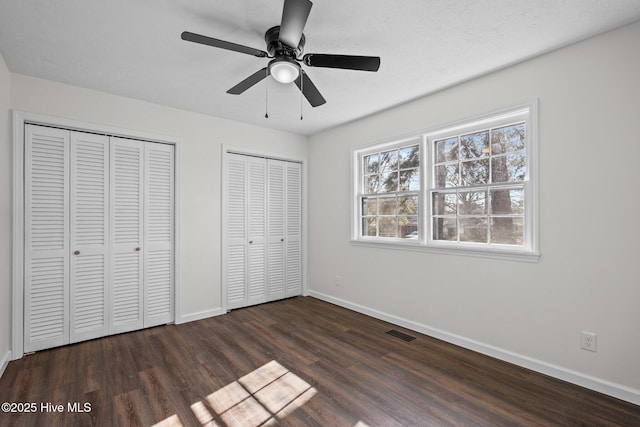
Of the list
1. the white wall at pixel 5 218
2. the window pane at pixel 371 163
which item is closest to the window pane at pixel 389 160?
the window pane at pixel 371 163

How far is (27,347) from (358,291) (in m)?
3.49

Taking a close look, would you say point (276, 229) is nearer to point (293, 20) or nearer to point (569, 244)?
point (293, 20)

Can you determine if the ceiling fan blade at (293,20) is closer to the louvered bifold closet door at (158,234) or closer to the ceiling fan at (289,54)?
the ceiling fan at (289,54)

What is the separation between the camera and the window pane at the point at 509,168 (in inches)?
107

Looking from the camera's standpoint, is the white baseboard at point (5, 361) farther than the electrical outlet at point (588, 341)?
Yes

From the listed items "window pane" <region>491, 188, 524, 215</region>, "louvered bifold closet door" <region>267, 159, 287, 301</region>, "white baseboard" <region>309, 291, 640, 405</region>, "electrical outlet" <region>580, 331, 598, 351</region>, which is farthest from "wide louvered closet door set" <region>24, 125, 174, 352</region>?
"electrical outlet" <region>580, 331, 598, 351</region>

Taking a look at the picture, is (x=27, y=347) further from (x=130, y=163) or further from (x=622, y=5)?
(x=622, y=5)

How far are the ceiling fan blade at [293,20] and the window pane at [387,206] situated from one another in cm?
236

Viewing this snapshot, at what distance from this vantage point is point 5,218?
8.63ft

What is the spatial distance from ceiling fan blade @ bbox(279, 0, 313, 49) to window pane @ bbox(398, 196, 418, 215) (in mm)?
2273

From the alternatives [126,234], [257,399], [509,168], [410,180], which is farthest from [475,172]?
[126,234]

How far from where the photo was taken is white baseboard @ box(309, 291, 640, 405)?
2.13m

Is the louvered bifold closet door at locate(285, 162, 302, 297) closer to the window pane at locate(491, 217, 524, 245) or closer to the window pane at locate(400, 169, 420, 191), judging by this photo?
the window pane at locate(400, 169, 420, 191)

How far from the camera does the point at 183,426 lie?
1891mm
